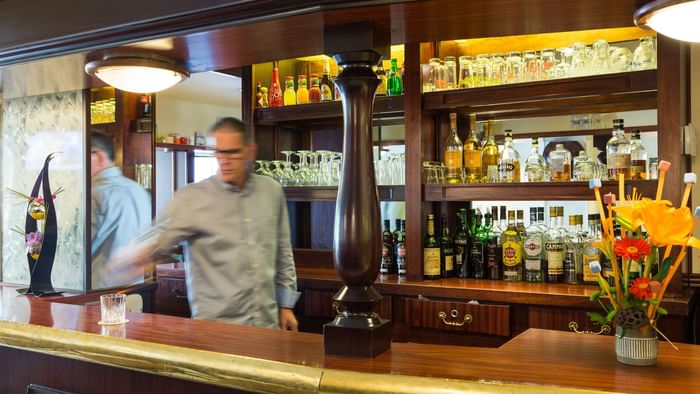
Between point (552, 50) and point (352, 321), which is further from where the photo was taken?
point (552, 50)

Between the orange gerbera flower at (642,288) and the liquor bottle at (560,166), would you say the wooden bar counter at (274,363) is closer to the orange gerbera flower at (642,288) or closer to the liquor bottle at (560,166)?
the orange gerbera flower at (642,288)

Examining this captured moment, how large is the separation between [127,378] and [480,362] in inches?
44.0

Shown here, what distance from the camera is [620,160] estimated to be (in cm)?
286

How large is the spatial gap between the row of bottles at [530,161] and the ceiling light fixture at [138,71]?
1.51 m

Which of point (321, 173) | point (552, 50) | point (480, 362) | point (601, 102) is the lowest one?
point (480, 362)

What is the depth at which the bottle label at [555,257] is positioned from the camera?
9.93 ft

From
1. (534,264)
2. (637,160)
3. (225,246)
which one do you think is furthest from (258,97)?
(637,160)

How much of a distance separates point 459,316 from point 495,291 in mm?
213

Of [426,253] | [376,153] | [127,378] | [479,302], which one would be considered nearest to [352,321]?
[127,378]

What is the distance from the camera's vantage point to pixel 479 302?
2.90 m

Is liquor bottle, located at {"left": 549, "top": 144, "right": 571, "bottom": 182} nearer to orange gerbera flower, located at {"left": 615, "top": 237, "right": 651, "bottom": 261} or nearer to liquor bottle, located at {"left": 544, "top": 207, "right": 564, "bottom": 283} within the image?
liquor bottle, located at {"left": 544, "top": 207, "right": 564, "bottom": 283}

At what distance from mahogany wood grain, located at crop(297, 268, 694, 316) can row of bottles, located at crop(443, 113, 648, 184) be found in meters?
0.53

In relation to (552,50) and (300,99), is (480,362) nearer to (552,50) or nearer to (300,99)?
(552,50)

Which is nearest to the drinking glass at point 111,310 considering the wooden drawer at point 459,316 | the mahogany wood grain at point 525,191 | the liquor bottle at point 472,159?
the wooden drawer at point 459,316
